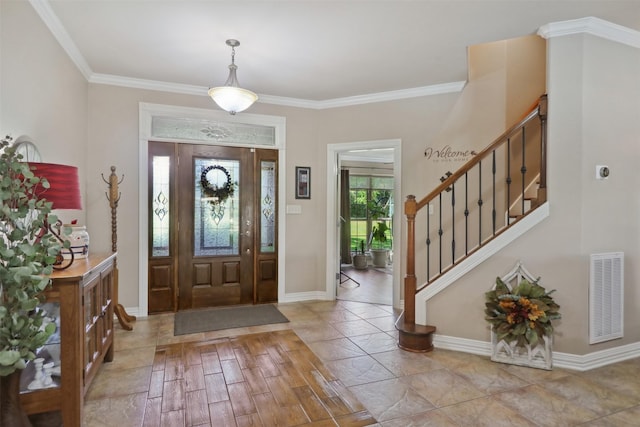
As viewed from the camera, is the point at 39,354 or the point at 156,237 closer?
the point at 39,354

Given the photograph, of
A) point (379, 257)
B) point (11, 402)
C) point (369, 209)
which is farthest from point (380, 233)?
point (11, 402)

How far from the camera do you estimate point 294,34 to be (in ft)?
9.68

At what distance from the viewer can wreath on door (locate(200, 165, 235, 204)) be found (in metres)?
4.33

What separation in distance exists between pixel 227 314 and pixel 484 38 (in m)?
3.92

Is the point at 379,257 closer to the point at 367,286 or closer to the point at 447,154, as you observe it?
the point at 367,286

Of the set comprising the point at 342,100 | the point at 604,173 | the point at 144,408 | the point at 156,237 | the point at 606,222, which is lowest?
the point at 144,408

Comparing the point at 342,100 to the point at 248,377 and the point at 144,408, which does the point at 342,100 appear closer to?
the point at 248,377

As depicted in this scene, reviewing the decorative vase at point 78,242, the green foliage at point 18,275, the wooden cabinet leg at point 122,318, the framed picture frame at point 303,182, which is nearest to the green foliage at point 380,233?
the framed picture frame at point 303,182

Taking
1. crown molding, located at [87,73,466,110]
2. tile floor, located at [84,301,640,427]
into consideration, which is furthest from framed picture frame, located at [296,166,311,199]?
tile floor, located at [84,301,640,427]

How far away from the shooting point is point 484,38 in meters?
3.08

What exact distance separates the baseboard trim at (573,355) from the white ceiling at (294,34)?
8.84ft

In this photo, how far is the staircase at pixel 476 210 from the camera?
298 centimetres

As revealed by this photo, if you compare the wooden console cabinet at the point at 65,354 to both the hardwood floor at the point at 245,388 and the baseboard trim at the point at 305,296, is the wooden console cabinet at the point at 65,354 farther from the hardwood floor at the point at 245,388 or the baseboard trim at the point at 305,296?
the baseboard trim at the point at 305,296

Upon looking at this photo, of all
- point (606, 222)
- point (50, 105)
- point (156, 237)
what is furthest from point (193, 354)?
point (606, 222)
